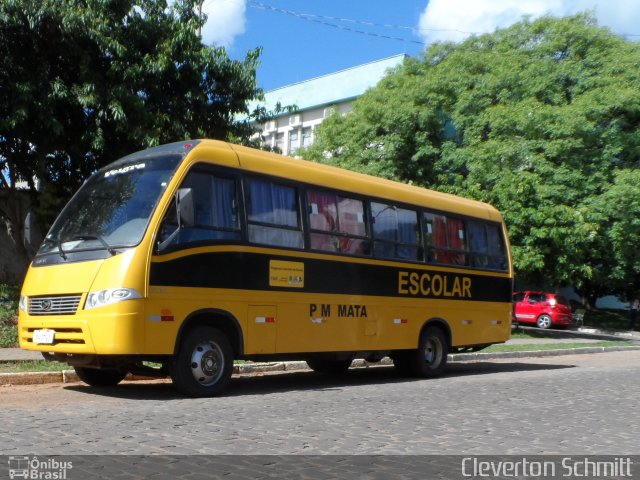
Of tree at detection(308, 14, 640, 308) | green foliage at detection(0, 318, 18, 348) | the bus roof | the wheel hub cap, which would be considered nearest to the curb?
the wheel hub cap

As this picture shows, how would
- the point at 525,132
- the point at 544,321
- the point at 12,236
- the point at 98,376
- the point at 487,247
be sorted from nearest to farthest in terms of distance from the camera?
the point at 98,376 < the point at 487,247 < the point at 12,236 < the point at 525,132 < the point at 544,321

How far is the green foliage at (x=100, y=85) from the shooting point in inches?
613

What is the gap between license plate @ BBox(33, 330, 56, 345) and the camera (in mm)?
8891

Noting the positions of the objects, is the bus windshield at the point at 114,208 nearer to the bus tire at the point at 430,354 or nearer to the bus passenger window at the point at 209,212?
the bus passenger window at the point at 209,212

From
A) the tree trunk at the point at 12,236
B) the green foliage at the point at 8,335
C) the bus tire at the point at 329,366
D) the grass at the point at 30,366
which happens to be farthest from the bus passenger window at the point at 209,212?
the tree trunk at the point at 12,236

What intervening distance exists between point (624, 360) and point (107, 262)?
14.0 m

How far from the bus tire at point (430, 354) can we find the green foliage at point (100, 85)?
23.1 feet

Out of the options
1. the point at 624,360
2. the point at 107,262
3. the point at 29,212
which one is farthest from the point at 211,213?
the point at 624,360

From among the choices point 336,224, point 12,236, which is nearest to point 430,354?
point 336,224

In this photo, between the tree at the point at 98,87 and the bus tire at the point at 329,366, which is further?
the tree at the point at 98,87

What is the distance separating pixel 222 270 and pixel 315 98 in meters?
34.6

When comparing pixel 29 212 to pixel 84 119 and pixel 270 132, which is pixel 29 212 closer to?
pixel 84 119

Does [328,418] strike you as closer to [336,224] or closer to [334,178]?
[336,224]

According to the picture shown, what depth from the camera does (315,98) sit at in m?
42.9
